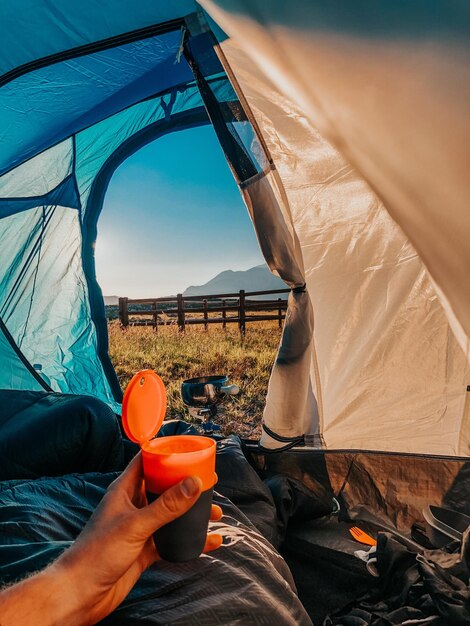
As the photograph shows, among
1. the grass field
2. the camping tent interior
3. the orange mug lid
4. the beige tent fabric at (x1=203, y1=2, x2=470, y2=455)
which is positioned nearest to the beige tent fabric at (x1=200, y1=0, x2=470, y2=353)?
the camping tent interior

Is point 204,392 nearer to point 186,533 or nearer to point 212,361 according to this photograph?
point 186,533

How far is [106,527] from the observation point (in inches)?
23.6

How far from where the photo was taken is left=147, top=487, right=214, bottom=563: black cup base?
65 centimetres

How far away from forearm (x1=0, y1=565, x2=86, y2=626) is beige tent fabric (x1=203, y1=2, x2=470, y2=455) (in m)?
1.37

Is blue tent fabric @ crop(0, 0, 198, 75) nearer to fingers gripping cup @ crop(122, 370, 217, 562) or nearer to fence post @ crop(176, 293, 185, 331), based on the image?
fingers gripping cup @ crop(122, 370, 217, 562)

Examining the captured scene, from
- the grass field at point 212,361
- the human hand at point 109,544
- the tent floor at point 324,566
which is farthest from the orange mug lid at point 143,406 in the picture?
the grass field at point 212,361

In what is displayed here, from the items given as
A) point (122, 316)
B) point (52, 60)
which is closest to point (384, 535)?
point (52, 60)

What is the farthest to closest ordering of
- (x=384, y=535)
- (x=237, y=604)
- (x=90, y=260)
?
(x=90, y=260) → (x=384, y=535) → (x=237, y=604)

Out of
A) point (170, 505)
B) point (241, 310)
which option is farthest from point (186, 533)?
point (241, 310)

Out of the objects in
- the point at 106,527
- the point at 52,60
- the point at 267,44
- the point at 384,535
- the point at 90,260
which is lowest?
the point at 384,535

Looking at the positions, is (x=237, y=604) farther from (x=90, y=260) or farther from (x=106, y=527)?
(x=90, y=260)

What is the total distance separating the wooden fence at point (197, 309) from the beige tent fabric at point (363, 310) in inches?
278

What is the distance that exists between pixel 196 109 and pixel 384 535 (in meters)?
2.43

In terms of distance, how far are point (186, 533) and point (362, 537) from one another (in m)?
1.30
